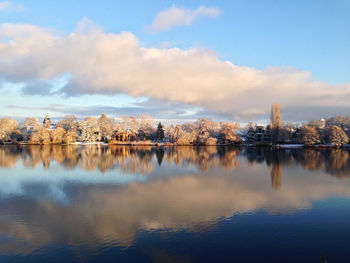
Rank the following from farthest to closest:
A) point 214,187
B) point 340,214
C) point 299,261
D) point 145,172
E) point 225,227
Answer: point 145,172 → point 214,187 → point 340,214 → point 225,227 → point 299,261

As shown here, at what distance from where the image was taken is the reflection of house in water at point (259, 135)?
55969 mm

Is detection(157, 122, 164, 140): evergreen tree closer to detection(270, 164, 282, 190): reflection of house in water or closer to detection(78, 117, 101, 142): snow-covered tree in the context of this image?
detection(78, 117, 101, 142): snow-covered tree

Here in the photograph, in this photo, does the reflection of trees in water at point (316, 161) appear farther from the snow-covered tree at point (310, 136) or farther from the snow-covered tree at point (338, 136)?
the snow-covered tree at point (338, 136)

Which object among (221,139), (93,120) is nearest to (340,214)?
(221,139)

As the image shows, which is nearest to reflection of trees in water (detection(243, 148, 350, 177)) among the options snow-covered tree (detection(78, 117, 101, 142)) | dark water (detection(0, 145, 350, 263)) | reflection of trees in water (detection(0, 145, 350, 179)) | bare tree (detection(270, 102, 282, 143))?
reflection of trees in water (detection(0, 145, 350, 179))

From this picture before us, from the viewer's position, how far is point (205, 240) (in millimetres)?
7070

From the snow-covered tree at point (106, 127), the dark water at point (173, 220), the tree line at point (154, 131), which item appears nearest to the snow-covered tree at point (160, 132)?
the tree line at point (154, 131)

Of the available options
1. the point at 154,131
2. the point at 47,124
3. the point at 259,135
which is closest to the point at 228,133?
the point at 259,135

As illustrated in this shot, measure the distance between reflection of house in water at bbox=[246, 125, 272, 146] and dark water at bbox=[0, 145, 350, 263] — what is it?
41481 mm

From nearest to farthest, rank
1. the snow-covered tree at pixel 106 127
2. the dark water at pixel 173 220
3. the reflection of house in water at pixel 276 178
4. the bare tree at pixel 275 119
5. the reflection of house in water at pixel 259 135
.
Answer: the dark water at pixel 173 220
the reflection of house in water at pixel 276 178
the bare tree at pixel 275 119
the reflection of house in water at pixel 259 135
the snow-covered tree at pixel 106 127

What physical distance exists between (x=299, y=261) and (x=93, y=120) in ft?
191

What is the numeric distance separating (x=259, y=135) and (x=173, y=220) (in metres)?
52.6

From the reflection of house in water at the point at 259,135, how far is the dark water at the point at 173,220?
136 feet

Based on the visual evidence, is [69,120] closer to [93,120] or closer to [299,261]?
[93,120]
